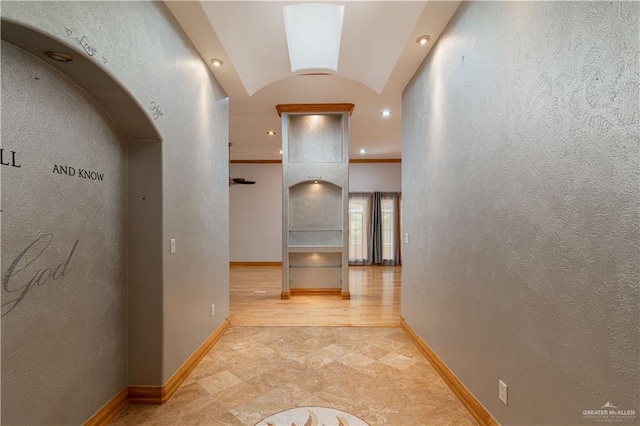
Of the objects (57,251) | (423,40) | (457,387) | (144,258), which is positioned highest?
(423,40)

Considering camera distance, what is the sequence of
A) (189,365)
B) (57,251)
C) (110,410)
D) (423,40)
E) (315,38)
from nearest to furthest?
(57,251) < (110,410) < (189,365) < (423,40) < (315,38)

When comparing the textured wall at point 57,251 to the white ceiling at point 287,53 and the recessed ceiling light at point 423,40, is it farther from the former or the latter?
the recessed ceiling light at point 423,40

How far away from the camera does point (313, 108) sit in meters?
5.09

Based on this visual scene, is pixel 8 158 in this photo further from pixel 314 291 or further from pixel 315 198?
pixel 314 291

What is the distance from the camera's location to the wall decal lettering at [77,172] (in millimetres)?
1590

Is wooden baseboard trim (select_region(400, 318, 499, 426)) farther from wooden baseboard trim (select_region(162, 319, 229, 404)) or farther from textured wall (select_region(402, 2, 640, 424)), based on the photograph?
wooden baseboard trim (select_region(162, 319, 229, 404))

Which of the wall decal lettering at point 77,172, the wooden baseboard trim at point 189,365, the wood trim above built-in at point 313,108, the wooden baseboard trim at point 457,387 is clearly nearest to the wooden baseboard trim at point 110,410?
the wooden baseboard trim at point 189,365

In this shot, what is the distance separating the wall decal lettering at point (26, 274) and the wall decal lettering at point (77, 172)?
35 centimetres

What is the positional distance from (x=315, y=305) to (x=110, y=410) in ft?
10.3

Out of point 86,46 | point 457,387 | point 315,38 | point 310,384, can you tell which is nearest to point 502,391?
point 457,387

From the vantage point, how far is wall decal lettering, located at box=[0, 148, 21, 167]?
1.28 meters

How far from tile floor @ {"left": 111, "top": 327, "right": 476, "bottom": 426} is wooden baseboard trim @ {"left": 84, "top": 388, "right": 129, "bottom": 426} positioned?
5 centimetres

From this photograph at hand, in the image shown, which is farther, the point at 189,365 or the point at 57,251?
the point at 189,365

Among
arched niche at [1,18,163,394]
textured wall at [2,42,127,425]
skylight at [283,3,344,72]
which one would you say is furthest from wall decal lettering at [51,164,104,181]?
skylight at [283,3,344,72]
